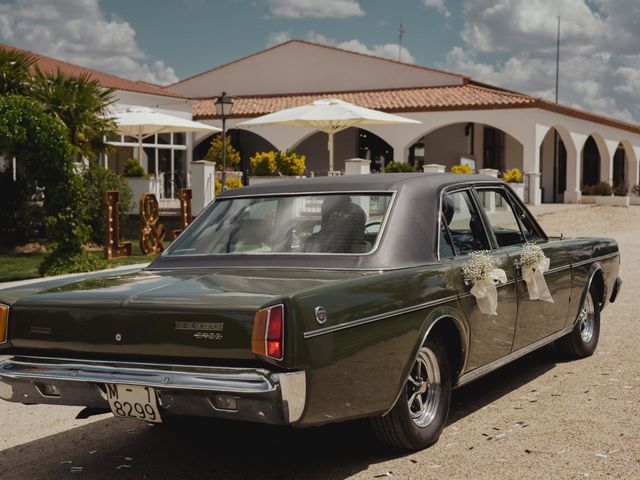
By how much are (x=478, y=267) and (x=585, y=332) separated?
239cm

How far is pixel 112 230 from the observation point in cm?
1575

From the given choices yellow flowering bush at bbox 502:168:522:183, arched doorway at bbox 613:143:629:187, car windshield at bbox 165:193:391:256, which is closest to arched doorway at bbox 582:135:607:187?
arched doorway at bbox 613:143:629:187

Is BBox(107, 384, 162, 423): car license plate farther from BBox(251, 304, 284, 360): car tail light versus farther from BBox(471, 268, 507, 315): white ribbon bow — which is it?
BBox(471, 268, 507, 315): white ribbon bow

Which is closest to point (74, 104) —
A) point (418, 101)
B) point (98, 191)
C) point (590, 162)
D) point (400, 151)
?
point (98, 191)

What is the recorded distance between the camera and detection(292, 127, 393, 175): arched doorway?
36.0m

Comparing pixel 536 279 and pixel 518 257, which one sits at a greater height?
pixel 518 257

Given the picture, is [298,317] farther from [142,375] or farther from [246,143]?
[246,143]

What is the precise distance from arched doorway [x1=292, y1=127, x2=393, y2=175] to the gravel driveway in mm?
30039

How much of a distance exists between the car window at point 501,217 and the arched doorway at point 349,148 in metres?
29.6

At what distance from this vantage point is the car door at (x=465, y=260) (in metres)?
4.97

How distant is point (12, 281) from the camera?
12148mm

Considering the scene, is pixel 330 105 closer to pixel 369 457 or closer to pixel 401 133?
pixel 401 133

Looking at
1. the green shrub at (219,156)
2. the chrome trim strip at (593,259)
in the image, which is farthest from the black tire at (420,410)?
the green shrub at (219,156)

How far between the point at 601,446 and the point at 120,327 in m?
2.50
